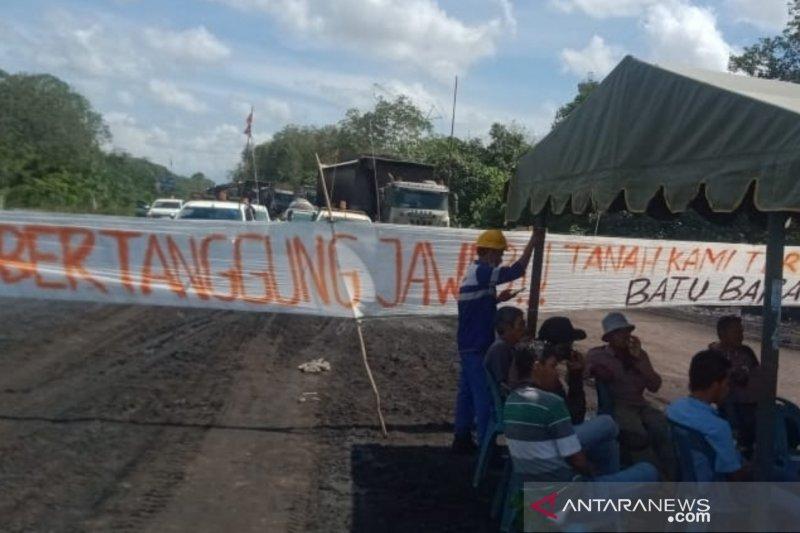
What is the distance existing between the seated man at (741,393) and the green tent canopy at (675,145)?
4.15ft

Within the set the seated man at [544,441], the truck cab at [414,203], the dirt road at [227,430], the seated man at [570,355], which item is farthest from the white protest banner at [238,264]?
the truck cab at [414,203]

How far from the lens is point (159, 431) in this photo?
7.94 m

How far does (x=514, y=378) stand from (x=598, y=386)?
3.59ft

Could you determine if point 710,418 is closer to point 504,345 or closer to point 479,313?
point 504,345

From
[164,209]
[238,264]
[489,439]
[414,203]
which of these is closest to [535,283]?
[489,439]

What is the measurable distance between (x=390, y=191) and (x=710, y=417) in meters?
21.9

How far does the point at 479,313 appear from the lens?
7422 millimetres

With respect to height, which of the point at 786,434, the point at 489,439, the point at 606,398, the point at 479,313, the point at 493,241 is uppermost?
the point at 493,241

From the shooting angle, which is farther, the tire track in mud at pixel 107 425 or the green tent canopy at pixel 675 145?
the tire track in mud at pixel 107 425

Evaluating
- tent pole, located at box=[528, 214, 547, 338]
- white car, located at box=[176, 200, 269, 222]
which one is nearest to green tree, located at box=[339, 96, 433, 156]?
white car, located at box=[176, 200, 269, 222]

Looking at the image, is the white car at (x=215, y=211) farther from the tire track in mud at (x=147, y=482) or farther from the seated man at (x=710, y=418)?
the seated man at (x=710, y=418)

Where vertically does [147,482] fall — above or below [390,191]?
below

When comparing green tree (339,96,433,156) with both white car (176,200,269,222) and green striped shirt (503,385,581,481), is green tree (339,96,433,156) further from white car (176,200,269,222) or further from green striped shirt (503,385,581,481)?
green striped shirt (503,385,581,481)

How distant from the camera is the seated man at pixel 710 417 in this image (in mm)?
4453
